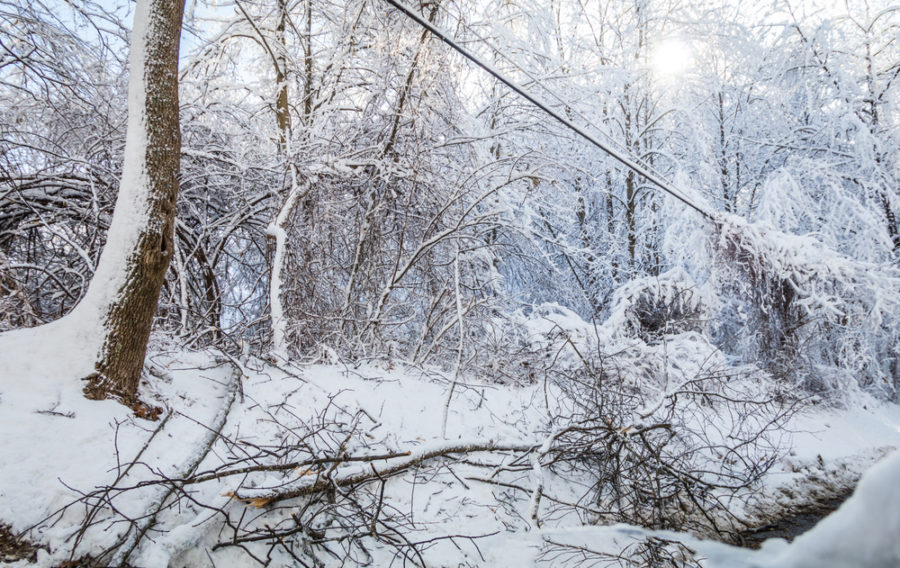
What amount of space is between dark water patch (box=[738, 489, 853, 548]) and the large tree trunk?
3668 mm

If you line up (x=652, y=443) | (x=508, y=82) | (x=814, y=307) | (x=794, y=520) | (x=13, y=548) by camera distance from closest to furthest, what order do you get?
(x=13, y=548) < (x=794, y=520) < (x=508, y=82) < (x=652, y=443) < (x=814, y=307)

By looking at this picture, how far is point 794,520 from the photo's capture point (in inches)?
103

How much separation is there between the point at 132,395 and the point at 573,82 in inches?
315

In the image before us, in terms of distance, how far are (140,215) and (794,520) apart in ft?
14.2

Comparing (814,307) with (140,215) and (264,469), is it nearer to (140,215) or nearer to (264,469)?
(264,469)

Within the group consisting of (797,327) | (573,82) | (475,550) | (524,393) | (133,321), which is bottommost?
(475,550)

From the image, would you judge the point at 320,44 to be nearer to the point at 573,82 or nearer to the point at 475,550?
the point at 573,82

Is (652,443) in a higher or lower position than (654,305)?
lower

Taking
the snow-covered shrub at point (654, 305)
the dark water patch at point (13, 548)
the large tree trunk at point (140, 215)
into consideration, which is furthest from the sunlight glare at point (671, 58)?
the dark water patch at point (13, 548)

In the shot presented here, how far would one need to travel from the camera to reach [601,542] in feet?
8.00

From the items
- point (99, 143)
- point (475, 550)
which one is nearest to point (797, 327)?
point (475, 550)

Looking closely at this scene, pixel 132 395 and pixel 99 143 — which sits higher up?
pixel 99 143

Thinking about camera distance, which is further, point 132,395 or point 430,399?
point 430,399

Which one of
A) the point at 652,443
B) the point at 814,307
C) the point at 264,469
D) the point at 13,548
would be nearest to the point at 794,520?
the point at 652,443
